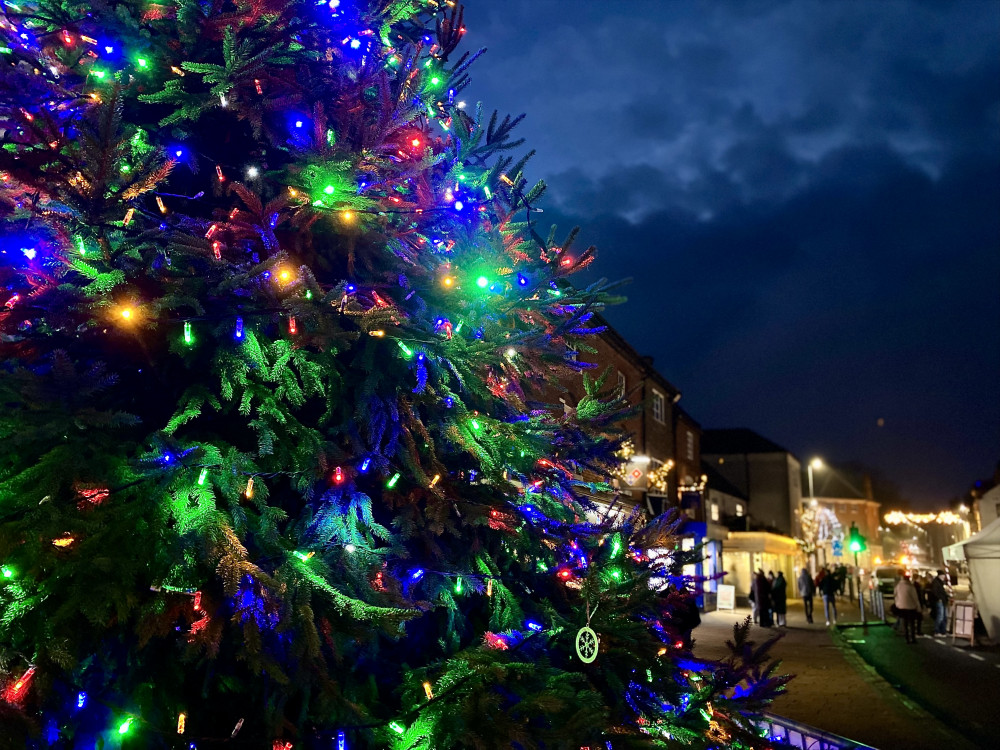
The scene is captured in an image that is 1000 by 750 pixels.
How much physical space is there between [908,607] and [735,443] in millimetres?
39503

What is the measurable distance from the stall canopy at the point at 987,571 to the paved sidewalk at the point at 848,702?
3.50 meters

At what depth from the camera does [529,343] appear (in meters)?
3.52

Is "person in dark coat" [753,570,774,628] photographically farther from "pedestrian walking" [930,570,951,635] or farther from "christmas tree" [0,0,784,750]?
"christmas tree" [0,0,784,750]

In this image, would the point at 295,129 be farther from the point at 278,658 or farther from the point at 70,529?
the point at 278,658

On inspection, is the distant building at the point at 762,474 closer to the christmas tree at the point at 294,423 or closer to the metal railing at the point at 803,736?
the metal railing at the point at 803,736

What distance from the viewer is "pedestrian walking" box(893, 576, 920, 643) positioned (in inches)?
668

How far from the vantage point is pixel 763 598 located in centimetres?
1948

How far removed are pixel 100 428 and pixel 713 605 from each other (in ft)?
84.9

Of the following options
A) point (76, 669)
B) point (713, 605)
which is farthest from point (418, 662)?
point (713, 605)

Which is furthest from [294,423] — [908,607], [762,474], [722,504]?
[762,474]

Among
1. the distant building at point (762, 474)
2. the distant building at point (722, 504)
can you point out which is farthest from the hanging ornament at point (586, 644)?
the distant building at point (762, 474)

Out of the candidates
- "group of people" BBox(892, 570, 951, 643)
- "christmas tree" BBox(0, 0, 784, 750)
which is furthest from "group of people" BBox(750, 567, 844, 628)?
"christmas tree" BBox(0, 0, 784, 750)

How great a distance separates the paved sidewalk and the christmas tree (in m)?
2.21

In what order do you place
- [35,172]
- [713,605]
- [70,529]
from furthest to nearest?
[713,605] → [35,172] → [70,529]
